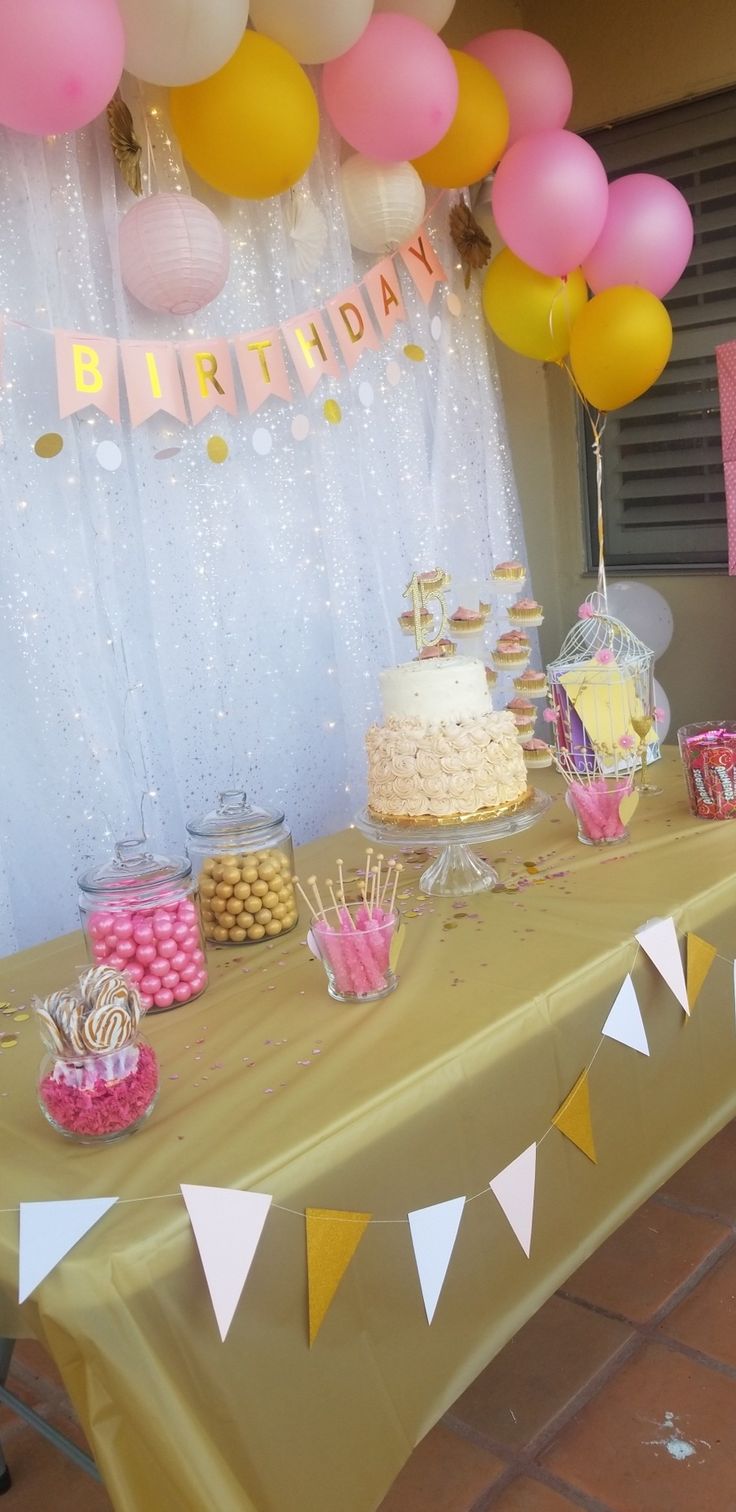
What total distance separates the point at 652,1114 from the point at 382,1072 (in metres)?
0.49

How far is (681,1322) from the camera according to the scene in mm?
1710

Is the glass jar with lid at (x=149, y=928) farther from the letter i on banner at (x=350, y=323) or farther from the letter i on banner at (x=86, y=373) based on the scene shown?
the letter i on banner at (x=350, y=323)

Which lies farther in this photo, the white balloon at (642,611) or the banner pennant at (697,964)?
the white balloon at (642,611)

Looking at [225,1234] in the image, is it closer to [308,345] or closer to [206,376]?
[206,376]

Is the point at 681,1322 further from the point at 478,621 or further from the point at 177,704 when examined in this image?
the point at 177,704

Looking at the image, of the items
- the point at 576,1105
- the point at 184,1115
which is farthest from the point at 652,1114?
the point at 184,1115

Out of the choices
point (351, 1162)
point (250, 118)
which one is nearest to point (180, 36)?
point (250, 118)

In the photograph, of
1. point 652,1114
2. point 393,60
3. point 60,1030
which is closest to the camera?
point 60,1030

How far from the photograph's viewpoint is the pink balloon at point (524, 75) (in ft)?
8.40

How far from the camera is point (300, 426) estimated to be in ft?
8.30

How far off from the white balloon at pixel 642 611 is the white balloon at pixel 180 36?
5.12 feet

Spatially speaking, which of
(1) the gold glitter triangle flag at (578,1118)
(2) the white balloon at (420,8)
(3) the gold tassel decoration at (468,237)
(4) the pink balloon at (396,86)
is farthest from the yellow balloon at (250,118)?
(1) the gold glitter triangle flag at (578,1118)

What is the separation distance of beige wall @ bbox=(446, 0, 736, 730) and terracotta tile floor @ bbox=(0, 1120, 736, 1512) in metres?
1.63

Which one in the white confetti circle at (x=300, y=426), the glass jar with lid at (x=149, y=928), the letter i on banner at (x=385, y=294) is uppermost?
the letter i on banner at (x=385, y=294)
